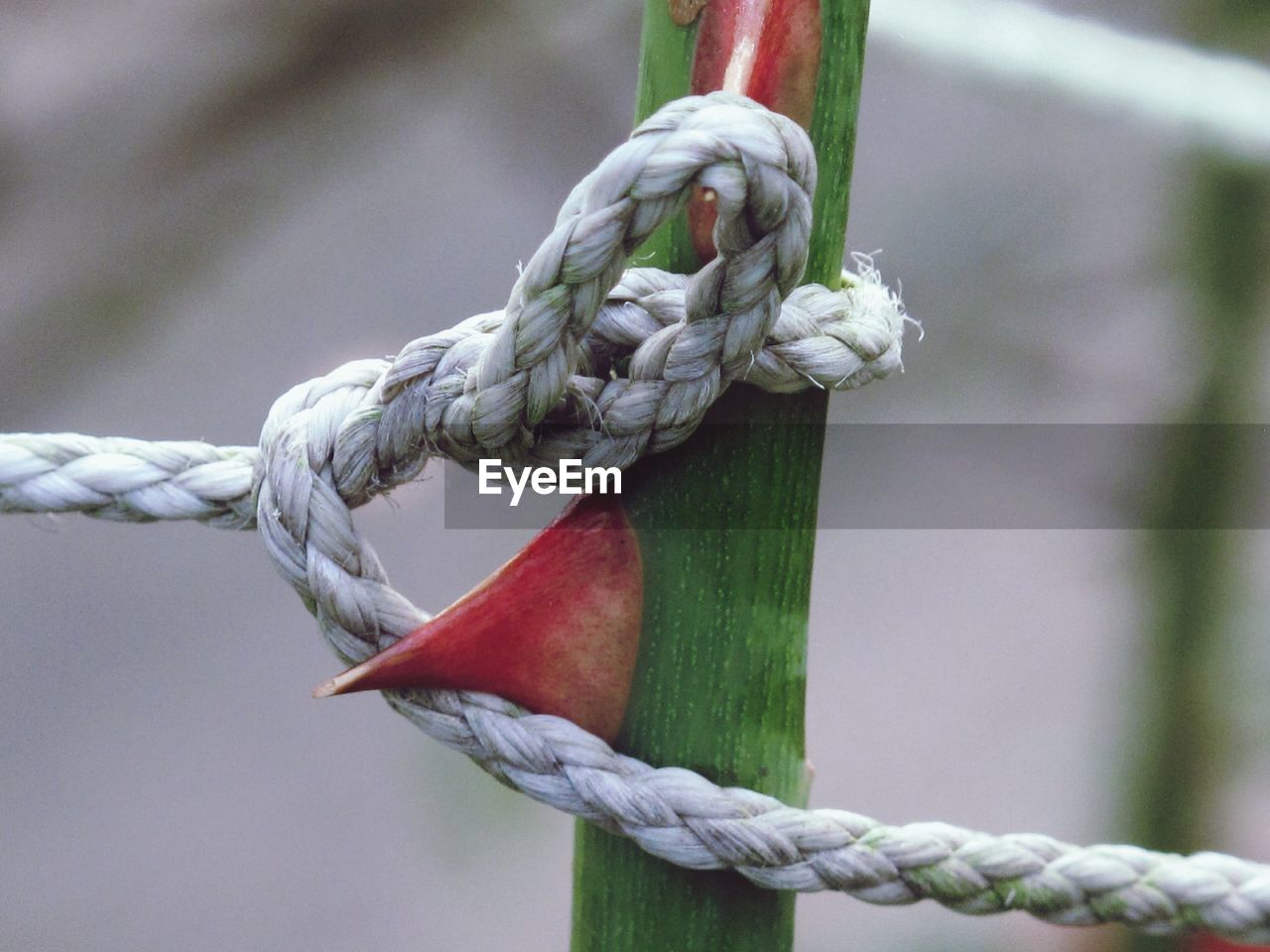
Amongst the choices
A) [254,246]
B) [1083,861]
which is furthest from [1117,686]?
[254,246]

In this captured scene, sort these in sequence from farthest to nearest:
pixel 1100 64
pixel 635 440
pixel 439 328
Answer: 1. pixel 439 328
2. pixel 1100 64
3. pixel 635 440

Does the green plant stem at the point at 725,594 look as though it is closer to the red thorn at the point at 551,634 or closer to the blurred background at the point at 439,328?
the red thorn at the point at 551,634

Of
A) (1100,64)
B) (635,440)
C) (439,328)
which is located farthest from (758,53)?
(439,328)

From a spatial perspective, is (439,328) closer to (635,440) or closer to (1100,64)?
(1100,64)

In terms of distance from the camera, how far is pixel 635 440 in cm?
34

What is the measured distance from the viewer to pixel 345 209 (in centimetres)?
146

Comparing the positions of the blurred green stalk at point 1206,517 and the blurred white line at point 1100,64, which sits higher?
the blurred white line at point 1100,64

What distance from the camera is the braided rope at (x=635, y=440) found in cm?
29

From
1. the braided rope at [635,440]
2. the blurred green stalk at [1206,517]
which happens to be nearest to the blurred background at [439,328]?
the blurred green stalk at [1206,517]

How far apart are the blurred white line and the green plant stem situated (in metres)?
0.71

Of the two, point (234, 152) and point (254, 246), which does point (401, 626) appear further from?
point (254, 246)

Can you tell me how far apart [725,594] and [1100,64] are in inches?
31.4

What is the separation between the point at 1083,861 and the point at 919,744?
128cm

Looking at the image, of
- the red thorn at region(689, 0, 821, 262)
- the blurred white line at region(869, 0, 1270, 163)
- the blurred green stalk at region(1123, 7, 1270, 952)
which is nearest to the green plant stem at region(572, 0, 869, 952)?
the red thorn at region(689, 0, 821, 262)
